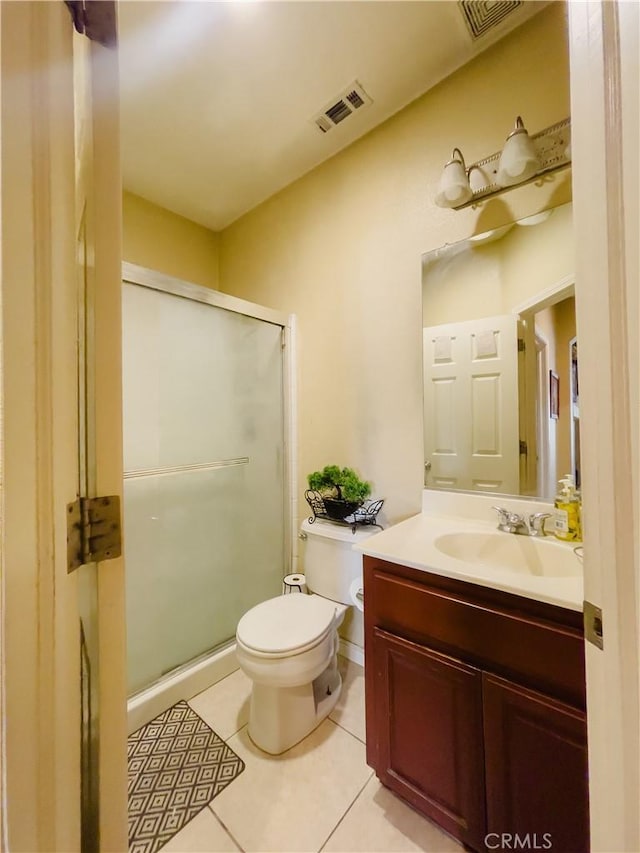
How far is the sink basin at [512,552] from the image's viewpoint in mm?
1049

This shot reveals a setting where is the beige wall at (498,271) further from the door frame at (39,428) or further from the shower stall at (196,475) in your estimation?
the door frame at (39,428)

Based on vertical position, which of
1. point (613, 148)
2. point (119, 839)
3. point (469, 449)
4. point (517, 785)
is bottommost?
point (517, 785)

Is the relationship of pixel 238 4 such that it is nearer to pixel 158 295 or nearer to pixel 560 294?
pixel 158 295

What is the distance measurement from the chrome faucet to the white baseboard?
3.24 ft

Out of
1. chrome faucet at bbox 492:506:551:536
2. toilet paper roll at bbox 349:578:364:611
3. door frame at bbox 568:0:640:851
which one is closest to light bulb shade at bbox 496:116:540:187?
door frame at bbox 568:0:640:851

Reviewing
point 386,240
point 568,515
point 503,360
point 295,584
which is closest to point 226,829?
point 295,584

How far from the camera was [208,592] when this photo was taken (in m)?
1.74

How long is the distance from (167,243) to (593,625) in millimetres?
2740

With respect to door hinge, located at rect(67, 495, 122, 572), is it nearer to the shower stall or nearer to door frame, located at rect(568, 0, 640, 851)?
door frame, located at rect(568, 0, 640, 851)

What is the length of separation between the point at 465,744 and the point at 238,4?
2.39 meters

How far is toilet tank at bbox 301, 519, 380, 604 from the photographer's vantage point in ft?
5.02

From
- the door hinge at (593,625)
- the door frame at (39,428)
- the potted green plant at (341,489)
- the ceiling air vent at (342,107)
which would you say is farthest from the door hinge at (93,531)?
the ceiling air vent at (342,107)

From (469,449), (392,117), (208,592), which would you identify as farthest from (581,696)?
(392,117)

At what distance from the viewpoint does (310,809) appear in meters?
1.05
